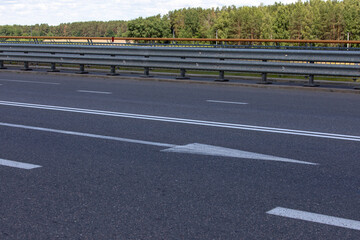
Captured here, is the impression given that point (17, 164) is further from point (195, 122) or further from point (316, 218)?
point (195, 122)

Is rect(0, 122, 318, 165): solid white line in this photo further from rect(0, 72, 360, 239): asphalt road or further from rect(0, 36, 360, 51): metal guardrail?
rect(0, 36, 360, 51): metal guardrail

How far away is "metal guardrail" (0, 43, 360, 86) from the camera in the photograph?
1397 centimetres

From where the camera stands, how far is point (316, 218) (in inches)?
155

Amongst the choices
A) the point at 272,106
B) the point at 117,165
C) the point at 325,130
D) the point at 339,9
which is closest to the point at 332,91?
the point at 272,106

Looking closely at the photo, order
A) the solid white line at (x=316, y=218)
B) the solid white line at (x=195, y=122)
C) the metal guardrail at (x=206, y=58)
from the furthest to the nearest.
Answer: the metal guardrail at (x=206, y=58) → the solid white line at (x=195, y=122) → the solid white line at (x=316, y=218)

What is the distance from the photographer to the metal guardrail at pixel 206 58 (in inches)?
550

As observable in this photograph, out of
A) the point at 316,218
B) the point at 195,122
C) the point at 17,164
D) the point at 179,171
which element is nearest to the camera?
the point at 316,218

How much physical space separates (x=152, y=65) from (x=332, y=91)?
6.29 meters

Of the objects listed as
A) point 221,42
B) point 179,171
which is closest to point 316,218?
point 179,171

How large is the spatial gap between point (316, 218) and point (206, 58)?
1271cm

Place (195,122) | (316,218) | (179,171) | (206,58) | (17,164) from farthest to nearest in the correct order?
(206,58)
(195,122)
(17,164)
(179,171)
(316,218)

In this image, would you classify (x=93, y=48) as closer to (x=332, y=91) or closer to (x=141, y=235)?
(x=332, y=91)

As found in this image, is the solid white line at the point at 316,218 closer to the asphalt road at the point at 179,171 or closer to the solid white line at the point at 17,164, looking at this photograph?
the asphalt road at the point at 179,171

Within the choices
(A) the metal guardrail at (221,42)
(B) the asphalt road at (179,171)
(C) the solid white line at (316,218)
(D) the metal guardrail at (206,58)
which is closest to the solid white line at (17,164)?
(B) the asphalt road at (179,171)
